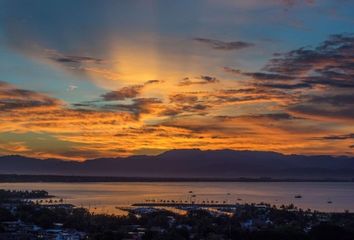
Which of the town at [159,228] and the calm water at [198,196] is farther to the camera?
the calm water at [198,196]

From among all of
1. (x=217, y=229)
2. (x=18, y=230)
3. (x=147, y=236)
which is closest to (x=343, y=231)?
(x=217, y=229)

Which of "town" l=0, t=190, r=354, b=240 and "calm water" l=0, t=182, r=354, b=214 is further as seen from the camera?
"calm water" l=0, t=182, r=354, b=214

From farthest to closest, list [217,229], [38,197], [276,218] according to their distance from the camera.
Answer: [38,197]
[276,218]
[217,229]

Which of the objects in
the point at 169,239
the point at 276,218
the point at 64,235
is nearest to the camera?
the point at 169,239

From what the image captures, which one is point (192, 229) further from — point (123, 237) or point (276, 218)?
point (276, 218)

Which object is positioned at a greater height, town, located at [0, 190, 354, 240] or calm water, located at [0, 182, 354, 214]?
calm water, located at [0, 182, 354, 214]

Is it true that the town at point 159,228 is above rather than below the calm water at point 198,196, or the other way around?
below

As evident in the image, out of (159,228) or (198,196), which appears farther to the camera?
(198,196)

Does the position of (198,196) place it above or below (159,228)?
above

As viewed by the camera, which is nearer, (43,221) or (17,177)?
(43,221)
